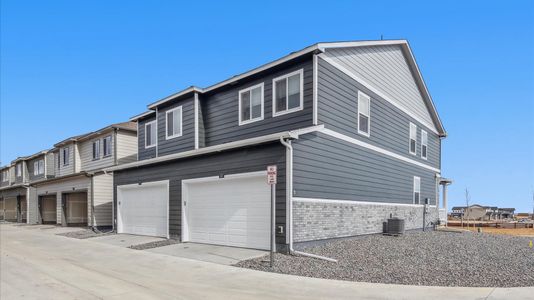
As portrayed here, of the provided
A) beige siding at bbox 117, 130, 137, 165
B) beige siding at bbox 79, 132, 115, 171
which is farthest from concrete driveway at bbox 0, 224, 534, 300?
beige siding at bbox 79, 132, 115, 171

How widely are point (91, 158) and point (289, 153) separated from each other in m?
19.6

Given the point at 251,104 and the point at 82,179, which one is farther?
the point at 82,179

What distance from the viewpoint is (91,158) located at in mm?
26469

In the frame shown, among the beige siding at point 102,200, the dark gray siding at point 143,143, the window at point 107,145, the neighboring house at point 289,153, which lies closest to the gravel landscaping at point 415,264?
the neighboring house at point 289,153

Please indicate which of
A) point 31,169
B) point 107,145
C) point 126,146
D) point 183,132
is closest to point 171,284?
point 183,132

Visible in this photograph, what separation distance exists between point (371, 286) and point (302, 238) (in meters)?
3.82

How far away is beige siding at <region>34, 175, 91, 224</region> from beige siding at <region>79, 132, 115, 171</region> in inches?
56.8

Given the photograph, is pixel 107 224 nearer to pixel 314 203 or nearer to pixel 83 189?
pixel 83 189

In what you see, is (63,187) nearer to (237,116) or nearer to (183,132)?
(183,132)

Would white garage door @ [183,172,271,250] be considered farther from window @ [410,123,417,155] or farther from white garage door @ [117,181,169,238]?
window @ [410,123,417,155]

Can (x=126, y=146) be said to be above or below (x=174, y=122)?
below

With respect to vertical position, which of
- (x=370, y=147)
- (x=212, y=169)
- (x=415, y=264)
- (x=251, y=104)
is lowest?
(x=415, y=264)

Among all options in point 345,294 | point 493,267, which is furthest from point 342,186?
point 345,294

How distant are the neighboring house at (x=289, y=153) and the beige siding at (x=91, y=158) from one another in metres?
4.61
